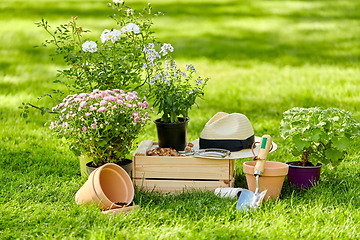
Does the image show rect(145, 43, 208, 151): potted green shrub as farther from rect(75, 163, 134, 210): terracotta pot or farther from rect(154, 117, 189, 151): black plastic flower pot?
rect(75, 163, 134, 210): terracotta pot

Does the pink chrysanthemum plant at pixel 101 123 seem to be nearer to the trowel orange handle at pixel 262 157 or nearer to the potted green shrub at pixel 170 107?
the potted green shrub at pixel 170 107

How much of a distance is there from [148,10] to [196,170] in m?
1.50

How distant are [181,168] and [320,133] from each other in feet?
3.54

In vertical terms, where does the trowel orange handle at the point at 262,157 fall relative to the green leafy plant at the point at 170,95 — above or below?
below

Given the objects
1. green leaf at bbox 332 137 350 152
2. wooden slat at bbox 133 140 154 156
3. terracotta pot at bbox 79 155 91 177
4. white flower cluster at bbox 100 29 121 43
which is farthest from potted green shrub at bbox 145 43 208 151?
green leaf at bbox 332 137 350 152

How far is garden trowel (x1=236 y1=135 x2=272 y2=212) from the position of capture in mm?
2824

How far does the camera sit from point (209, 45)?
10.5 m

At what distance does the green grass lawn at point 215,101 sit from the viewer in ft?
8.50

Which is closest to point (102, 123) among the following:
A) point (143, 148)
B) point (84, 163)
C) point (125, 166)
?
point (125, 166)

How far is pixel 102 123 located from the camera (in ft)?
10.0

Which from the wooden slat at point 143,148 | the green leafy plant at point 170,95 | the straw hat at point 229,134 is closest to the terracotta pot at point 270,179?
the straw hat at point 229,134

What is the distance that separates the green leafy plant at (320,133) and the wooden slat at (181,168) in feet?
1.85

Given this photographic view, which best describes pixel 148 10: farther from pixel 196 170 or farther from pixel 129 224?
pixel 129 224

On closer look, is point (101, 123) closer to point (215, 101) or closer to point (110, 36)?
point (110, 36)
